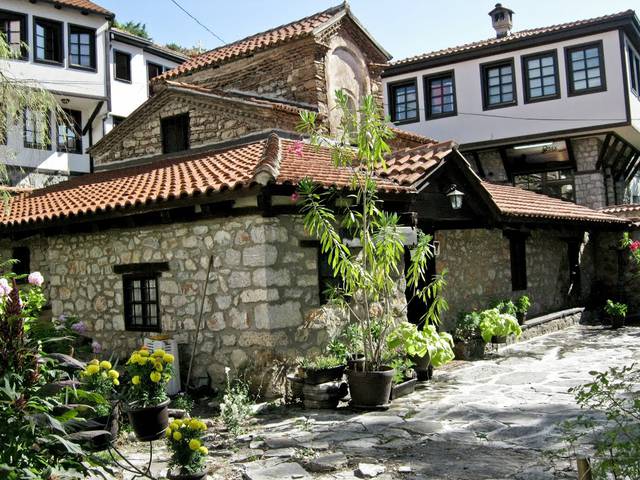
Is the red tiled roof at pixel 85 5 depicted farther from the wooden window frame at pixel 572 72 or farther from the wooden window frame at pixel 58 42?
the wooden window frame at pixel 572 72

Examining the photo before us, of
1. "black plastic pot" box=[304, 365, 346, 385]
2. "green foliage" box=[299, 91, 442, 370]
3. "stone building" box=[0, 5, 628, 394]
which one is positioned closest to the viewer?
"green foliage" box=[299, 91, 442, 370]

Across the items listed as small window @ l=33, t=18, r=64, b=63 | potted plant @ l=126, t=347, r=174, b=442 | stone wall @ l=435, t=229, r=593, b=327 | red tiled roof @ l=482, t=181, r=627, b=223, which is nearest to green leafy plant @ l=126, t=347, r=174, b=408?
potted plant @ l=126, t=347, r=174, b=442

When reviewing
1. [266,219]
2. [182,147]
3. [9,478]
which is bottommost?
[9,478]

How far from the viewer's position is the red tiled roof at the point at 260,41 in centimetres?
1301

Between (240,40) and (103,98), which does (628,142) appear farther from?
(103,98)

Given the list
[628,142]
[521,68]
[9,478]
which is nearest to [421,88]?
[521,68]

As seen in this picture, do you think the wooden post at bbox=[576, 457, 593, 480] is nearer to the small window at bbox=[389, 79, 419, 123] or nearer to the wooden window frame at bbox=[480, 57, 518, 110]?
the wooden window frame at bbox=[480, 57, 518, 110]

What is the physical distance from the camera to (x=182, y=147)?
41.0ft

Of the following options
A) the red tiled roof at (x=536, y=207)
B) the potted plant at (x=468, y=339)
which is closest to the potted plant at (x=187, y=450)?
the potted plant at (x=468, y=339)

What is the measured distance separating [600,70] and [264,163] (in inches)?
587

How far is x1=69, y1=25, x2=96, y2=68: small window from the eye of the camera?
22953 mm

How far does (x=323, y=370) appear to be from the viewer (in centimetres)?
709

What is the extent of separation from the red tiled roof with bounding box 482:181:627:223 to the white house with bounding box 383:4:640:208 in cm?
270

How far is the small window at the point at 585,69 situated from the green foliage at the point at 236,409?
15.8m
